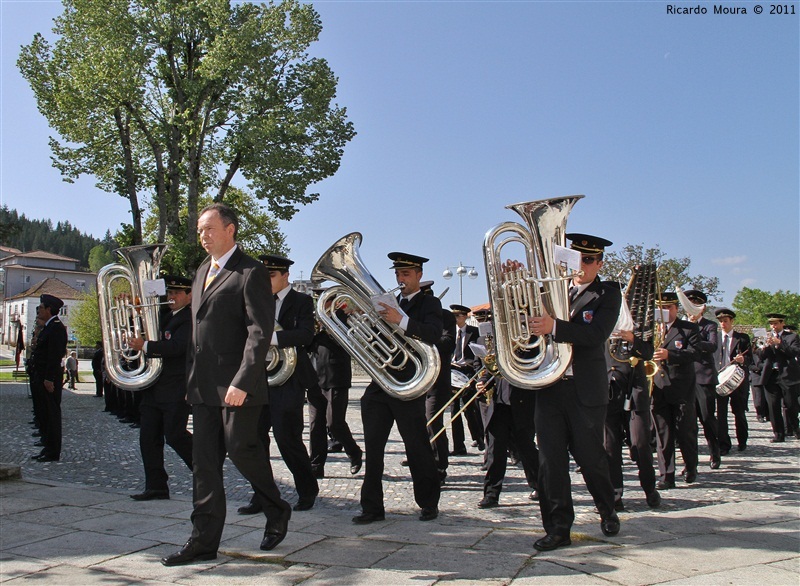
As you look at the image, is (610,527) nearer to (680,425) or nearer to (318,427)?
(680,425)

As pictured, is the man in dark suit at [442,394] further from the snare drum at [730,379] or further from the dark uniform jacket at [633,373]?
the snare drum at [730,379]

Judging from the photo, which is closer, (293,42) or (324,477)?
(324,477)

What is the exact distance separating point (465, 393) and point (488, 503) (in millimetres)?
3031

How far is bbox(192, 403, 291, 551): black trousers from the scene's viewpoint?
4.39 metres

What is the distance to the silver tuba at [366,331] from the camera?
558cm

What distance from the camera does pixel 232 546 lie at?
4664 mm

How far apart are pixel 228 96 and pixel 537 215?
22641 millimetres

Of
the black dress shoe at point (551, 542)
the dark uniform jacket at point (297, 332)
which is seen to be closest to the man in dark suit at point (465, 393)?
the dark uniform jacket at point (297, 332)

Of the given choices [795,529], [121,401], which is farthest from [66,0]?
[795,529]

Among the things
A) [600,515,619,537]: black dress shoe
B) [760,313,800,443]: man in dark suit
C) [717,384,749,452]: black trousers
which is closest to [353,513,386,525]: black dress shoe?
[600,515,619,537]: black dress shoe

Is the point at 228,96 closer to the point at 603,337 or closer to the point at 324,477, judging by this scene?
the point at 324,477

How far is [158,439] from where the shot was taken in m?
6.59

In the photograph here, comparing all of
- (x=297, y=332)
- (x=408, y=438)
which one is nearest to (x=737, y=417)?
(x=408, y=438)

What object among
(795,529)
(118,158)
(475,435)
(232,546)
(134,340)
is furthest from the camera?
(118,158)
